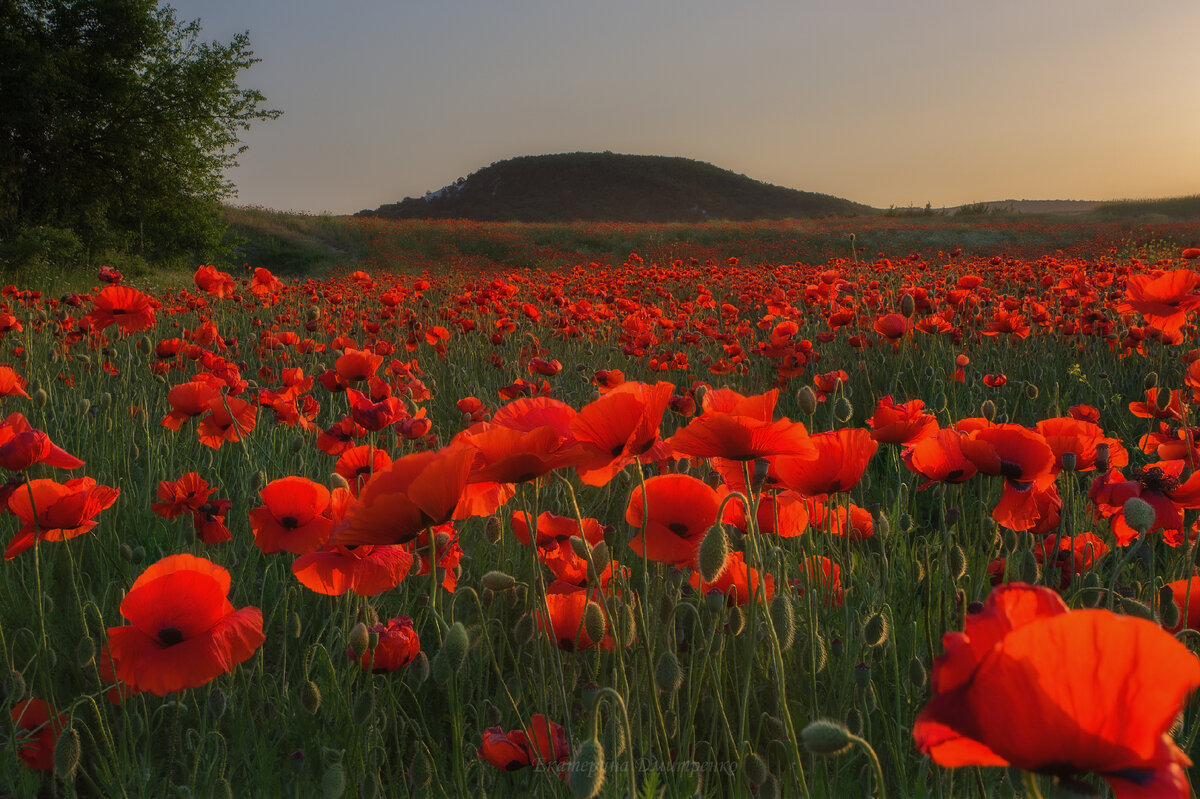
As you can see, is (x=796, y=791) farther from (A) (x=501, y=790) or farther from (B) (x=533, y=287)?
(B) (x=533, y=287)

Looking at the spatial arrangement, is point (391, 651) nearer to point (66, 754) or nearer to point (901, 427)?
point (66, 754)

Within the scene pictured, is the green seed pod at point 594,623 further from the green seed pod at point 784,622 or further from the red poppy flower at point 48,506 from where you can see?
the red poppy flower at point 48,506

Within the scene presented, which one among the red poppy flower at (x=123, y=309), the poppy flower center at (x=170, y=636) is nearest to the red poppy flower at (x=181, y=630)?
the poppy flower center at (x=170, y=636)

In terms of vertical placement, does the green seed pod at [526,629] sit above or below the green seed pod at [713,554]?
below

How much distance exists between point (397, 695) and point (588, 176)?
71.3 meters

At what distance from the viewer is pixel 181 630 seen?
1.10 metres

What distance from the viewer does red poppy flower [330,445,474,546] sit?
2.96 ft

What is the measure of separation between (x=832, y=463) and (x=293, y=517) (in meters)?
1.01

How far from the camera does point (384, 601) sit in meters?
2.05

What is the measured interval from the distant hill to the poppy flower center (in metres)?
62.2

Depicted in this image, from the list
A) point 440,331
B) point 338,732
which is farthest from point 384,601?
point 440,331

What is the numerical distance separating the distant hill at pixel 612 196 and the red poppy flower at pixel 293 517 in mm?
61809

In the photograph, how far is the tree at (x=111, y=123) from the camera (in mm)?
17422

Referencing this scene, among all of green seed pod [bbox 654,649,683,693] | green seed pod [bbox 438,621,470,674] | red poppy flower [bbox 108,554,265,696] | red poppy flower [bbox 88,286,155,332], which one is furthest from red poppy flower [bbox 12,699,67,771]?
red poppy flower [bbox 88,286,155,332]
